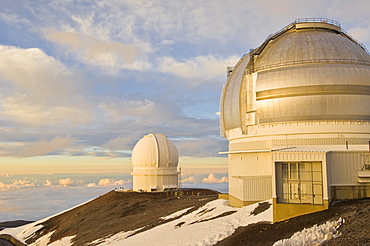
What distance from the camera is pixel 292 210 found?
→ 16578mm

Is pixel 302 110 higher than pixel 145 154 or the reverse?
higher

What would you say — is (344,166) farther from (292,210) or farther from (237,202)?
(237,202)

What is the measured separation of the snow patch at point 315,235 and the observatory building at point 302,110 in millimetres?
6012

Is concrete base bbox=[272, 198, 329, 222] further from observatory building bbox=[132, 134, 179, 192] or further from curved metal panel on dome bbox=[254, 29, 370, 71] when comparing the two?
observatory building bbox=[132, 134, 179, 192]

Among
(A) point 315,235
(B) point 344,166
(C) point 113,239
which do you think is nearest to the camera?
(A) point 315,235

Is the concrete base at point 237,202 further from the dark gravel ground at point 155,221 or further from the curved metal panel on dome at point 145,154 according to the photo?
the curved metal panel on dome at point 145,154

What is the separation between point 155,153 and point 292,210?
3184 cm

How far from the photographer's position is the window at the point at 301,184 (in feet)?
58.7

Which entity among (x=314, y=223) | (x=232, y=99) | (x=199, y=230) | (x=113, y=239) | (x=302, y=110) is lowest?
(x=113, y=239)

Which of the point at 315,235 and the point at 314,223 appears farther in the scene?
the point at 314,223

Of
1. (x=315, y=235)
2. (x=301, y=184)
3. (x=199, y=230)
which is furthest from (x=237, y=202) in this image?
(x=315, y=235)

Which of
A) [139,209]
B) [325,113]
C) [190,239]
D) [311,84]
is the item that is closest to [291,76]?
[311,84]

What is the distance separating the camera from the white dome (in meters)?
46.8

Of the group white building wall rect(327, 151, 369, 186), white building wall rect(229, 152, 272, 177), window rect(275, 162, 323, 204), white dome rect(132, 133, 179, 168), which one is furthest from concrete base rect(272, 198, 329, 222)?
white dome rect(132, 133, 179, 168)
